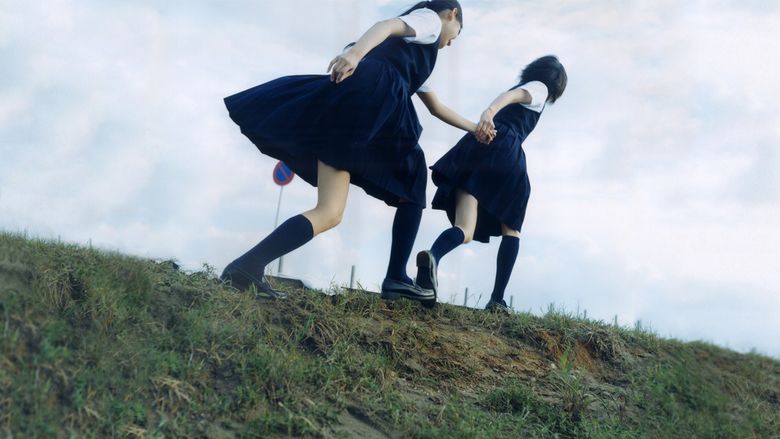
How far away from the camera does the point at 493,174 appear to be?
5.72m

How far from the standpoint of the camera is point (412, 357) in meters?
4.07

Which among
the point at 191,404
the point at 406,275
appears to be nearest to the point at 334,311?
the point at 406,275

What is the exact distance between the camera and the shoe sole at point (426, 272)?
4.86 metres

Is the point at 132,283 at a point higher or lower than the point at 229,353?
higher

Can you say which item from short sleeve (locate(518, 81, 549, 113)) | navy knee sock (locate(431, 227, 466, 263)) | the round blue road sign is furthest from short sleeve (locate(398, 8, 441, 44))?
the round blue road sign

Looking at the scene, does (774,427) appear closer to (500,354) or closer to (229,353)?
(500,354)

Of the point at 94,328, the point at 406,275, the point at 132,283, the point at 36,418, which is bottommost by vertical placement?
the point at 36,418

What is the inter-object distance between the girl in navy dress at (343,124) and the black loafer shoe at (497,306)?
32.8 inches

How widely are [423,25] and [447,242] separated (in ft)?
4.91

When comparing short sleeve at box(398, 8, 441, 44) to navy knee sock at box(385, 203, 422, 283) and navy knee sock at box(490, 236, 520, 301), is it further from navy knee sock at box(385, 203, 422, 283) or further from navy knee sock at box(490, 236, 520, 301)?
navy knee sock at box(490, 236, 520, 301)

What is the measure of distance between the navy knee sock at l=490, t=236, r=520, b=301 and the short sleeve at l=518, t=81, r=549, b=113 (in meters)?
0.97

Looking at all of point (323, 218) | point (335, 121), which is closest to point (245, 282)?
point (323, 218)

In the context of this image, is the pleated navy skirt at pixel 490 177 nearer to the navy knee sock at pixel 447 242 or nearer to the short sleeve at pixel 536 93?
the short sleeve at pixel 536 93

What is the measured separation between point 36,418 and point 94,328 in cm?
57
